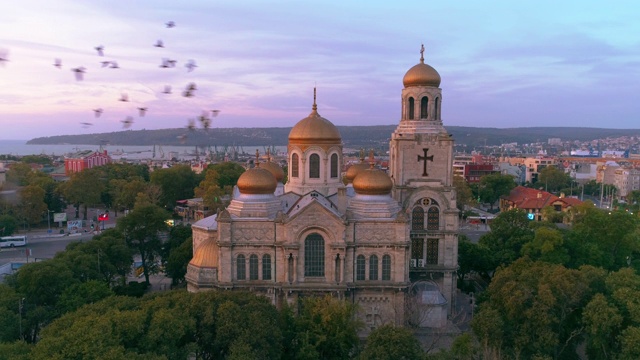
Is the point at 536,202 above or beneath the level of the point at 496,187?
beneath

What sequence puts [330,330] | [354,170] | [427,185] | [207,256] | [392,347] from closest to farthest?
[392,347], [330,330], [207,256], [427,185], [354,170]

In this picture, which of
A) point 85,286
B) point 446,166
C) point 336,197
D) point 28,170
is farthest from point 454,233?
point 28,170

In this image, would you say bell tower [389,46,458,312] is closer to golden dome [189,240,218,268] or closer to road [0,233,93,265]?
golden dome [189,240,218,268]

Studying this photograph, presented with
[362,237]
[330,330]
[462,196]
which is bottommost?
[330,330]

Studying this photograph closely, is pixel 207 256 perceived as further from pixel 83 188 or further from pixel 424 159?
pixel 83 188

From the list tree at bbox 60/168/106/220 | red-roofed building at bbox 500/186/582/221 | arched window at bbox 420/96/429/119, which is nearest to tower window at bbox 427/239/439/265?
arched window at bbox 420/96/429/119

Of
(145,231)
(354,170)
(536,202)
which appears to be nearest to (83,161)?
(145,231)
